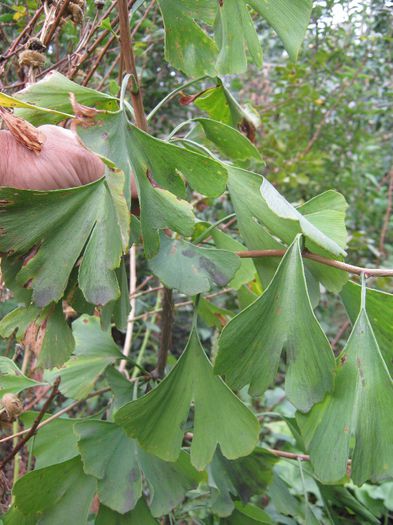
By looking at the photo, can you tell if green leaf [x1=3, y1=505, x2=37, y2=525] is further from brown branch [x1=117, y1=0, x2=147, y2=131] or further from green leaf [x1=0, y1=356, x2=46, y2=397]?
brown branch [x1=117, y1=0, x2=147, y2=131]

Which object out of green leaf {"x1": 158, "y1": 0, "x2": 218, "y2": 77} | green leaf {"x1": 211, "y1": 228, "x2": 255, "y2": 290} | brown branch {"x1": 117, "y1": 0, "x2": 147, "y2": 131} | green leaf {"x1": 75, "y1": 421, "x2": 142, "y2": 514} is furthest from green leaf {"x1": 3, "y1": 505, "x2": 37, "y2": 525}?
green leaf {"x1": 158, "y1": 0, "x2": 218, "y2": 77}

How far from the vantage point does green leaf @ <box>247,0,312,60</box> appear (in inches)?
28.7

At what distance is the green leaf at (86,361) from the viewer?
2.80ft

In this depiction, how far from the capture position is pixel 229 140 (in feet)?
2.67

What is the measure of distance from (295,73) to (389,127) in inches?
32.3

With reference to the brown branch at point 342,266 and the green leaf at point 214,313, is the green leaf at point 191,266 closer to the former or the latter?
the brown branch at point 342,266

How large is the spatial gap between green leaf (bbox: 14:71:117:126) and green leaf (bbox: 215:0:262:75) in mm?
190

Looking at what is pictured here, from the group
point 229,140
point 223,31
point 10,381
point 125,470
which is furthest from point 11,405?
point 223,31

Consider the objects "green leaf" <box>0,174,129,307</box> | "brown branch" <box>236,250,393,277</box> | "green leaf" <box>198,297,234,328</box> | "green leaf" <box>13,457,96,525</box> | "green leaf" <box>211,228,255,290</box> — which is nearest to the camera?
"green leaf" <box>0,174,129,307</box>

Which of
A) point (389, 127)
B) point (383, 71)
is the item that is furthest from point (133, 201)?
point (389, 127)

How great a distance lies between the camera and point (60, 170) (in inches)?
23.3

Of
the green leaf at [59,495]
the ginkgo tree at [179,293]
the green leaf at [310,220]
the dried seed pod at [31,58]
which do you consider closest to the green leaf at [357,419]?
the ginkgo tree at [179,293]

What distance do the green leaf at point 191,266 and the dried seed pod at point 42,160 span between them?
0.13 meters

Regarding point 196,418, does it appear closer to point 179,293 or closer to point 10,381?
point 179,293
